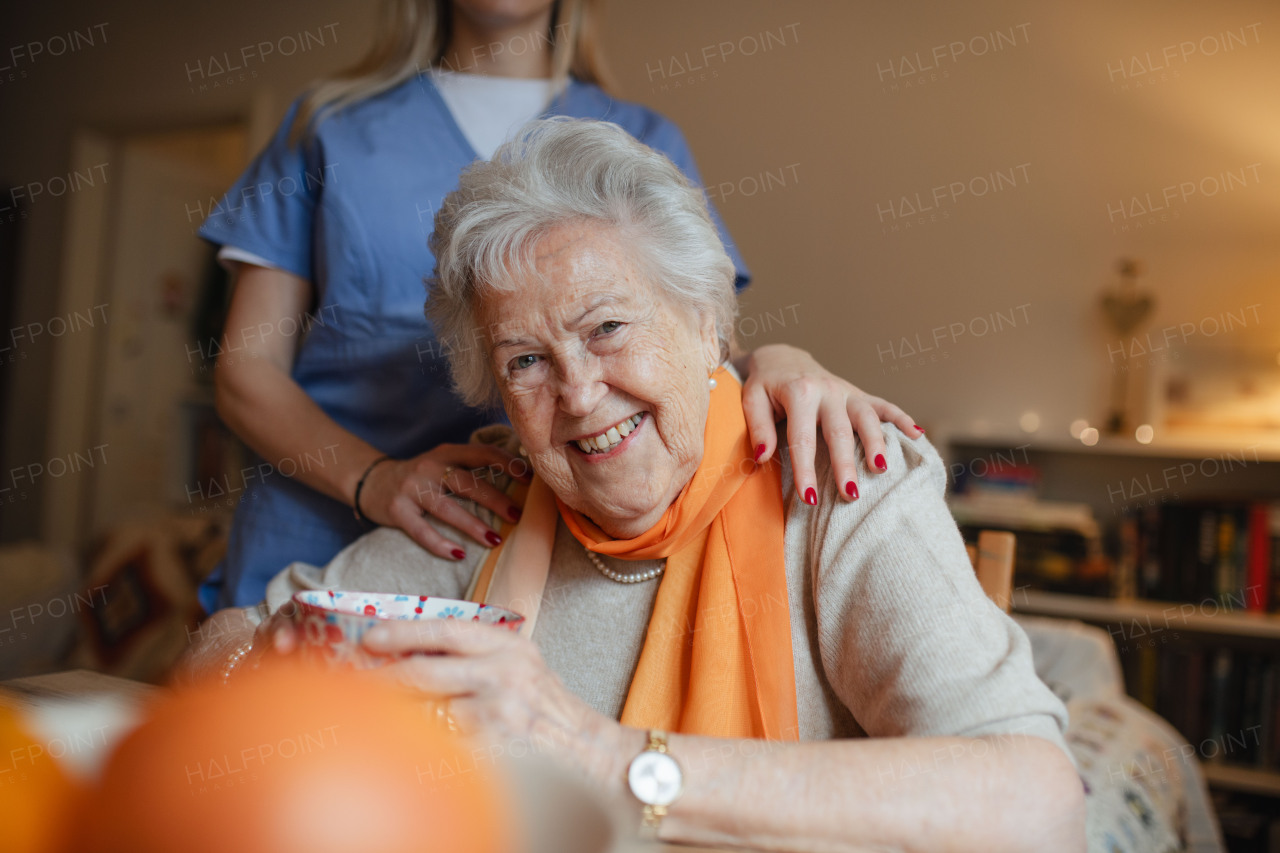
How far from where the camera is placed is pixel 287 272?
1390mm

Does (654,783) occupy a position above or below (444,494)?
below

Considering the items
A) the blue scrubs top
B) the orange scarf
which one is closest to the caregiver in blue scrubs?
the blue scrubs top

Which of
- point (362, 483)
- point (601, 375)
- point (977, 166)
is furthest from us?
point (977, 166)

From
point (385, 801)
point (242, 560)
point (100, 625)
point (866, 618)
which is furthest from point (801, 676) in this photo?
point (100, 625)

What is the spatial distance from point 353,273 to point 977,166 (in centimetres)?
268

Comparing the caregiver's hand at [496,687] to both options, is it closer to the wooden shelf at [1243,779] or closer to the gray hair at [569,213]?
the gray hair at [569,213]

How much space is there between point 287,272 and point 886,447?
37.0 inches

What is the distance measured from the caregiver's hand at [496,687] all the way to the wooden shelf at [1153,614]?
2654mm

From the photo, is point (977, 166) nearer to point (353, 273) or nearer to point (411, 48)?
point (411, 48)

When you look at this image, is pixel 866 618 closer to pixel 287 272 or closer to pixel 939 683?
pixel 939 683

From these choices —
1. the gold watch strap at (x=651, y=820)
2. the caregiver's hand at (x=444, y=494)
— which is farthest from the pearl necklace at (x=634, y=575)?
the gold watch strap at (x=651, y=820)

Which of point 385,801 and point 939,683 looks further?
point 939,683

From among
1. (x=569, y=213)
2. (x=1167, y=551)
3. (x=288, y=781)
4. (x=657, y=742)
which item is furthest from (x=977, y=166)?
(x=288, y=781)

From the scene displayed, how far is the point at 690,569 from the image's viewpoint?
3.41 feet
